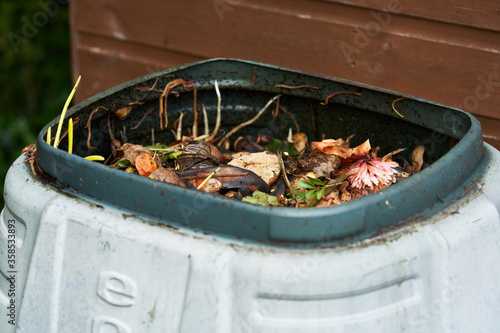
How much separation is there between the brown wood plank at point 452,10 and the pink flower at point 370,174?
705 millimetres

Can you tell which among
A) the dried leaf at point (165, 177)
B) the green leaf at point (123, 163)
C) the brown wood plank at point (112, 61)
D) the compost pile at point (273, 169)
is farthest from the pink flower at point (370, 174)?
the brown wood plank at point (112, 61)

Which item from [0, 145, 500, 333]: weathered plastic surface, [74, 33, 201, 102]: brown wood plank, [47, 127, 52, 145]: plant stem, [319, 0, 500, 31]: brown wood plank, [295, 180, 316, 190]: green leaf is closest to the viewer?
[0, 145, 500, 333]: weathered plastic surface

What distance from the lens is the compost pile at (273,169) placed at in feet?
4.21

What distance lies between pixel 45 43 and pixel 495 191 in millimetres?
3631

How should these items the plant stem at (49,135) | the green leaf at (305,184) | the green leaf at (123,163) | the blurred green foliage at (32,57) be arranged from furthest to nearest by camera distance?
the blurred green foliage at (32,57) < the green leaf at (123,163) < the green leaf at (305,184) < the plant stem at (49,135)

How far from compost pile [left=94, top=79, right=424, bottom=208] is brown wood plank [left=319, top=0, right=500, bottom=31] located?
1.74 feet

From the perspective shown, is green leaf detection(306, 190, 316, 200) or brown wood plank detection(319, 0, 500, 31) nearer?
green leaf detection(306, 190, 316, 200)

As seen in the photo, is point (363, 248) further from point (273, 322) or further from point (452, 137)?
point (452, 137)

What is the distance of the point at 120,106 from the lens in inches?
58.6

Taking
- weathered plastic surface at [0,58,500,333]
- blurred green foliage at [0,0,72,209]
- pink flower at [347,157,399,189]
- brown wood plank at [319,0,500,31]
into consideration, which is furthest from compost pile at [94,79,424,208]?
blurred green foliage at [0,0,72,209]

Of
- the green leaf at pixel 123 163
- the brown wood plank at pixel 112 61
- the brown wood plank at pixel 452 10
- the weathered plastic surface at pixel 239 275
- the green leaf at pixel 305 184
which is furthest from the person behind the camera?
the brown wood plank at pixel 112 61

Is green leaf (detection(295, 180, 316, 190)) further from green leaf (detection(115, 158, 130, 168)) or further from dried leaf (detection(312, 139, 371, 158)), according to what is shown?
green leaf (detection(115, 158, 130, 168))

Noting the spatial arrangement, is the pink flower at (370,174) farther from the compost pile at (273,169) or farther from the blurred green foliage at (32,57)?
the blurred green foliage at (32,57)

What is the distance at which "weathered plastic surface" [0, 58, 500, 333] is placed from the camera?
3.01ft
